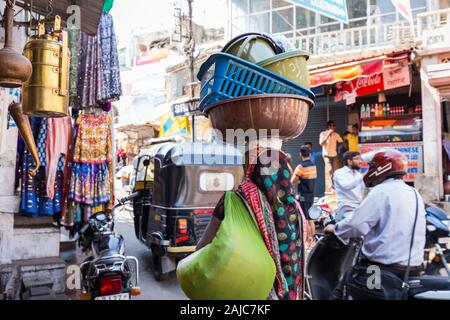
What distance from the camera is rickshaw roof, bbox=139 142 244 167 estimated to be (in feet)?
19.1

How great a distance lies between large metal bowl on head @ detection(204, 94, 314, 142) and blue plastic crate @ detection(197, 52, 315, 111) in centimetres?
4

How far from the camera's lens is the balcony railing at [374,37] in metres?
9.03

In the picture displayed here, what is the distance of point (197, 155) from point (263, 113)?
13.9ft

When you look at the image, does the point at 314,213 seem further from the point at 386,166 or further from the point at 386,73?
the point at 386,73

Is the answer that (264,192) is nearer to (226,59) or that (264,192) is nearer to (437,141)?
(226,59)

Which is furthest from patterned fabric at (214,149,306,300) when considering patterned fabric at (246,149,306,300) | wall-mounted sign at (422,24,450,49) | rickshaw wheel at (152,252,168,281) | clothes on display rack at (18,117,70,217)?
wall-mounted sign at (422,24,450,49)

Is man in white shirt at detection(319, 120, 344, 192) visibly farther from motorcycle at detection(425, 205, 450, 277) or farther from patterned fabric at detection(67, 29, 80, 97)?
patterned fabric at detection(67, 29, 80, 97)

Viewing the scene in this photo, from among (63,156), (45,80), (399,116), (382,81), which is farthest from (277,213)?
(399,116)

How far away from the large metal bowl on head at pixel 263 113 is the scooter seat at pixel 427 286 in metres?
1.71

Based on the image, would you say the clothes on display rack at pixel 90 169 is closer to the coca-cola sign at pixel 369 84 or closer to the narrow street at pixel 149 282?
the narrow street at pixel 149 282

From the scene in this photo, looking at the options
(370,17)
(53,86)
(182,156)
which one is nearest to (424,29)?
(370,17)

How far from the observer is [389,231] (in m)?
2.85

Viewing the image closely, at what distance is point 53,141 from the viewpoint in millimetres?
4141

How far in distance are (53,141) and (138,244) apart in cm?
449
